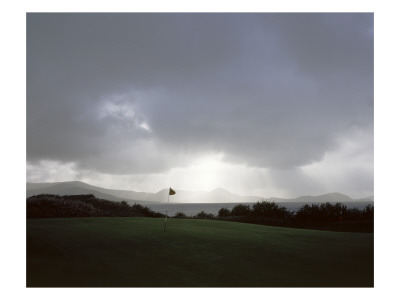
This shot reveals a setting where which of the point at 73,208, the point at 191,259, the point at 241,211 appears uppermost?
the point at 191,259

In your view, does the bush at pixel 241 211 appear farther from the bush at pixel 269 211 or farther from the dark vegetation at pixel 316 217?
the bush at pixel 269 211

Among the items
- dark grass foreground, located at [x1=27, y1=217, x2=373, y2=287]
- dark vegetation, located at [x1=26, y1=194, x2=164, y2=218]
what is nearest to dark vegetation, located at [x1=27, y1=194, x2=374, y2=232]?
dark vegetation, located at [x1=26, y1=194, x2=164, y2=218]

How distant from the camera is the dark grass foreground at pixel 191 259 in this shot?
527cm

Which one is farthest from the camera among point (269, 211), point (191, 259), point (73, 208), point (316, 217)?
point (269, 211)

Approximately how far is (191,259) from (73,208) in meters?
11.9

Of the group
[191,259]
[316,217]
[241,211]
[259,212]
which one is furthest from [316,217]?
[191,259]

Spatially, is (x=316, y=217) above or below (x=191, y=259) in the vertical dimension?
below

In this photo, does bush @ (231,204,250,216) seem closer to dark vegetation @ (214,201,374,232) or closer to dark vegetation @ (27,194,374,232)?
dark vegetation @ (27,194,374,232)

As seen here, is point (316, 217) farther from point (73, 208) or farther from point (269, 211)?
point (73, 208)

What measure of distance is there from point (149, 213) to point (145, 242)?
40.7 feet

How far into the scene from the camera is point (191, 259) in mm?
6359
